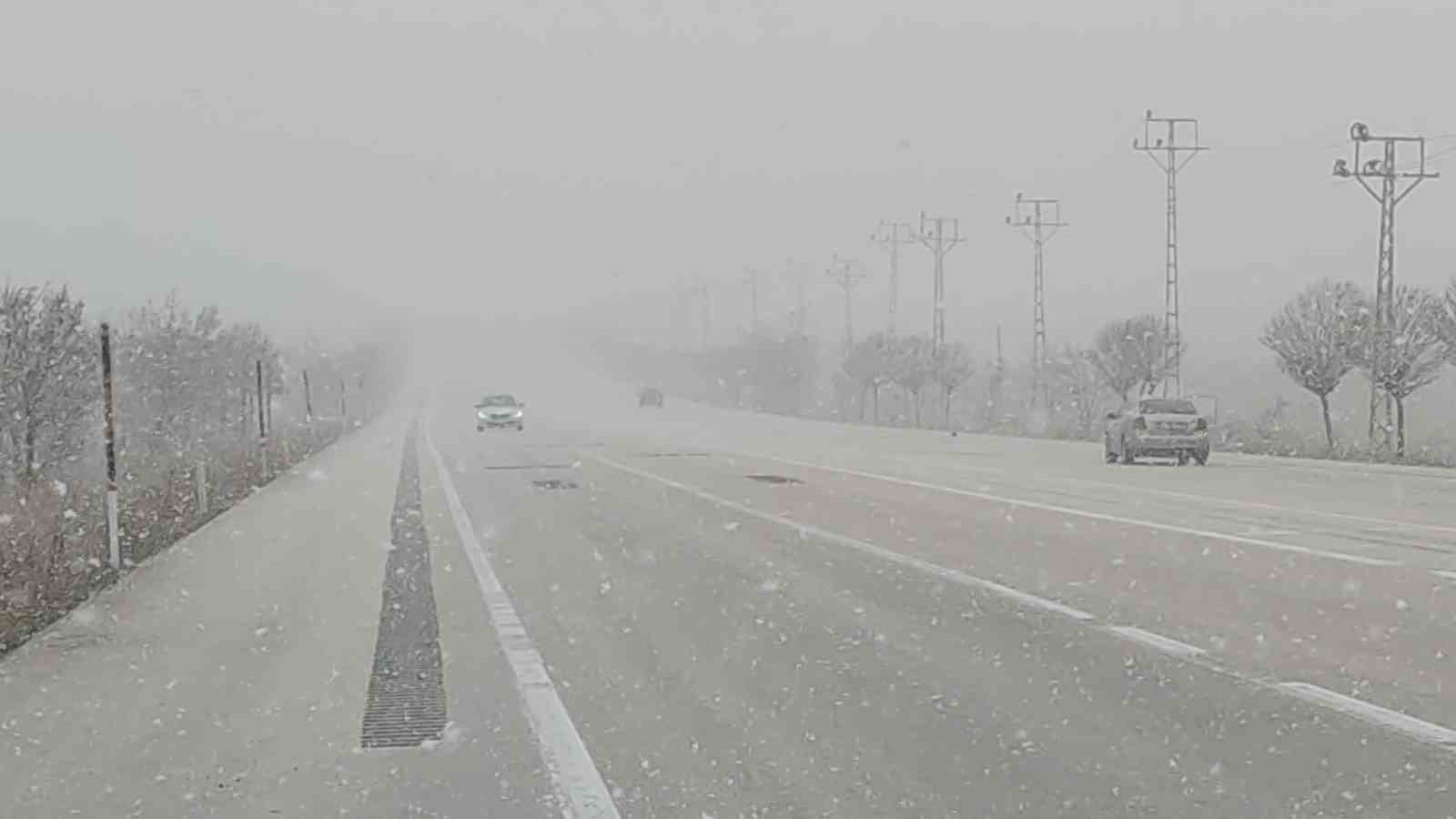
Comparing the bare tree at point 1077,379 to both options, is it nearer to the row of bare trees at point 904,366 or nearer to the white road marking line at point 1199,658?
the row of bare trees at point 904,366

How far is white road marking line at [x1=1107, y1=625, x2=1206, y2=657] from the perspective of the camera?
9.45m

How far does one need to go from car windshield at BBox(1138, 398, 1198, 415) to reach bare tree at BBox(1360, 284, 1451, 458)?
5.82 meters

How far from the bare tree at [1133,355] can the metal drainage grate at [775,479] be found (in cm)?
3006

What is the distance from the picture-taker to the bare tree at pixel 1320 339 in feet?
143

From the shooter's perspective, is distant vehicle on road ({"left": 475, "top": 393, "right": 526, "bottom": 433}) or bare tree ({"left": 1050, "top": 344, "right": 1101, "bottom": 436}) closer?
distant vehicle on road ({"left": 475, "top": 393, "right": 526, "bottom": 433})

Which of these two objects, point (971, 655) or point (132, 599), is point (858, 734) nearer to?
point (971, 655)

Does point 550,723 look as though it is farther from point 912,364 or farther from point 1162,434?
point 912,364

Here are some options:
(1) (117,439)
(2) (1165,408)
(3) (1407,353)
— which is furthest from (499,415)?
(3) (1407,353)

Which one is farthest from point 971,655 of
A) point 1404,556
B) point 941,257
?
point 941,257

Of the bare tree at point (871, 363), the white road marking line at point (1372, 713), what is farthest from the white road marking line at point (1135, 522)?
the bare tree at point (871, 363)

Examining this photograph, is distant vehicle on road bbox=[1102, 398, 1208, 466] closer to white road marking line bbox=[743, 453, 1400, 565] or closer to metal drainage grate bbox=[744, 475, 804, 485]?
white road marking line bbox=[743, 453, 1400, 565]

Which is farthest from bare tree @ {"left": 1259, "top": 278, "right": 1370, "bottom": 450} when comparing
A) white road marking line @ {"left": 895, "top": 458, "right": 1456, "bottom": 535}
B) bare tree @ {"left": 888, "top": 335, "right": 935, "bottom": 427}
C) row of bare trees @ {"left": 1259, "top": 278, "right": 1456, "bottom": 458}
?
bare tree @ {"left": 888, "top": 335, "right": 935, "bottom": 427}

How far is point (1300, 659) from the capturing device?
905 centimetres

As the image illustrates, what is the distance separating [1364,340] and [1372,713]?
3830 centimetres
